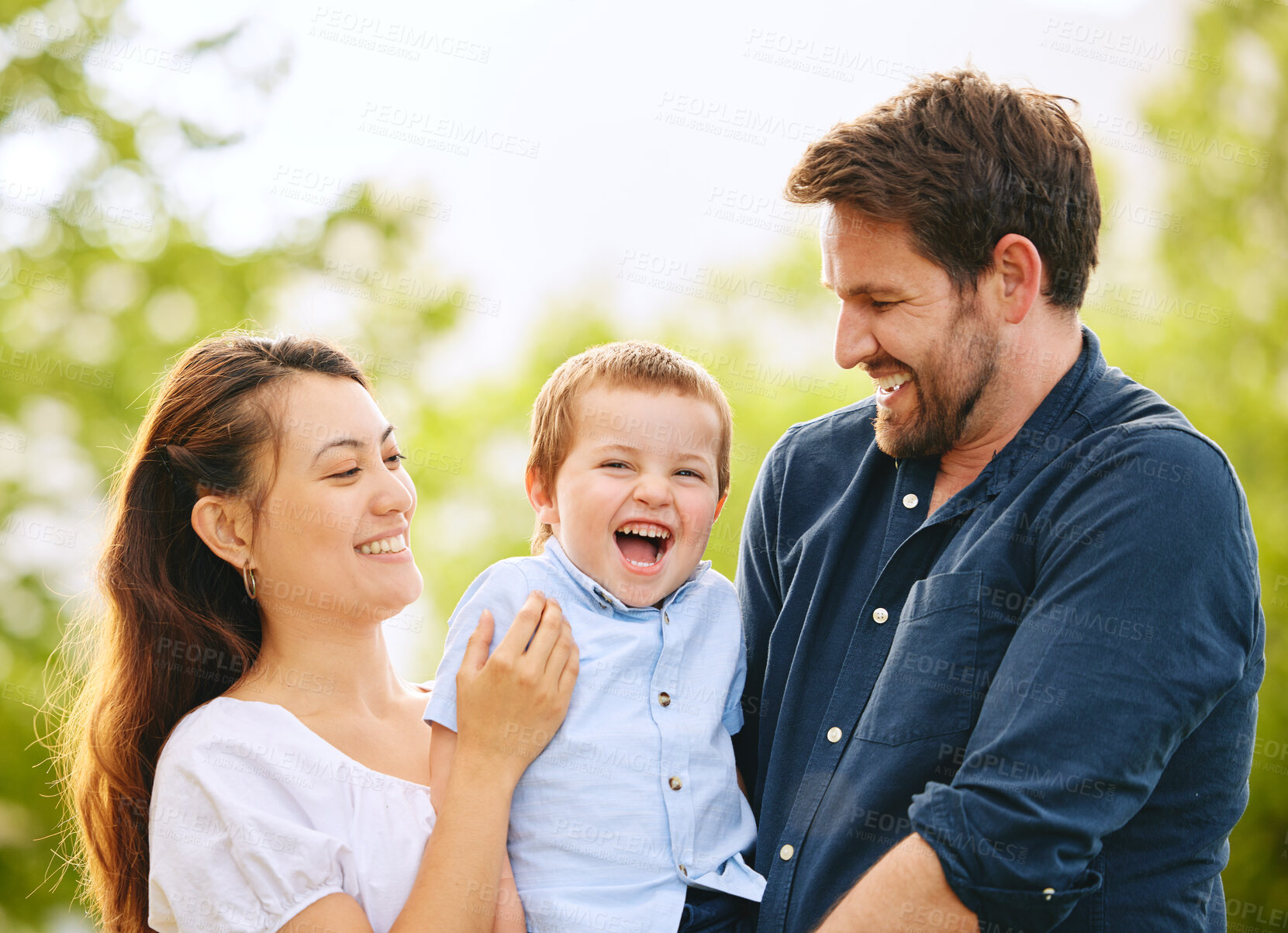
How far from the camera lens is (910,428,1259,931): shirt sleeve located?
1.59 metres

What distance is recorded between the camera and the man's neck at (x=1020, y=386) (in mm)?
2080

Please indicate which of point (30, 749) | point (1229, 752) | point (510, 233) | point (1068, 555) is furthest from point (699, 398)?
point (510, 233)

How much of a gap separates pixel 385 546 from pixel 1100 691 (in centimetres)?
142

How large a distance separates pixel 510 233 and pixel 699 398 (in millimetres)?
10236

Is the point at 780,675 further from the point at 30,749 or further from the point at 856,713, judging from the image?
the point at 30,749

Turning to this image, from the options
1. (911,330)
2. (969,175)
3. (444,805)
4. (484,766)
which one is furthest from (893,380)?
(444,805)

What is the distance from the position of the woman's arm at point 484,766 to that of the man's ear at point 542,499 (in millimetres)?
248

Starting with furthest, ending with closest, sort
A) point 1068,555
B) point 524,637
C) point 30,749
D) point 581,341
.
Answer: point 581,341, point 30,749, point 524,637, point 1068,555

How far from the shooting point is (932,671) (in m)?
1.87

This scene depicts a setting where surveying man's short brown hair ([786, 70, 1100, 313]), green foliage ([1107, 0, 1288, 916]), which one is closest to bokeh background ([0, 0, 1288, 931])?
green foliage ([1107, 0, 1288, 916])

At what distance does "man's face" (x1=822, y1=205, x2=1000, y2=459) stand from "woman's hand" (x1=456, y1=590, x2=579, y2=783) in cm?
83

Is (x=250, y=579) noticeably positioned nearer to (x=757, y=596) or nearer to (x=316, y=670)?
(x=316, y=670)

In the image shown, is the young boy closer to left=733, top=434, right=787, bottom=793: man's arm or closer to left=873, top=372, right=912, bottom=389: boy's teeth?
left=733, top=434, right=787, bottom=793: man's arm

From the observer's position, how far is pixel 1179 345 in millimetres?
9188
